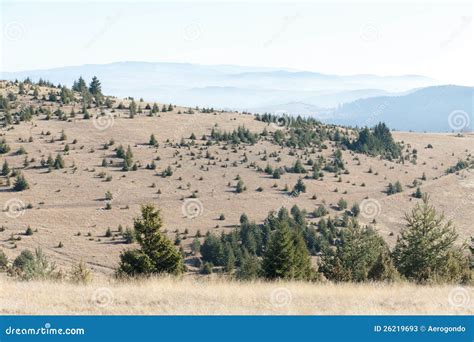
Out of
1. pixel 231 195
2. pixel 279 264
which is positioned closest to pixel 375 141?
pixel 231 195

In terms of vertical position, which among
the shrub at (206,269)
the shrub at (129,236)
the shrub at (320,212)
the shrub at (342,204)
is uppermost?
the shrub at (342,204)

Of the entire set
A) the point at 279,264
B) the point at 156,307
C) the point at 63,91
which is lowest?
the point at 279,264

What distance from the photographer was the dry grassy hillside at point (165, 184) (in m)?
69.6

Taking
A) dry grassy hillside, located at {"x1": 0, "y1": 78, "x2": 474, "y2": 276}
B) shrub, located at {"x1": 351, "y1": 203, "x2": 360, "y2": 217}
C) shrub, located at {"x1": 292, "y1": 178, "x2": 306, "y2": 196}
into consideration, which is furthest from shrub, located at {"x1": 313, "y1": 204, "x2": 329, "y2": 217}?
shrub, located at {"x1": 292, "y1": 178, "x2": 306, "y2": 196}

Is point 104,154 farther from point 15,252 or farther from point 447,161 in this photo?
point 447,161

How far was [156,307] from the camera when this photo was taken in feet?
46.4

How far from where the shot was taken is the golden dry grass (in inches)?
547

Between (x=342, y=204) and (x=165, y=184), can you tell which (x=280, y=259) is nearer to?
(x=342, y=204)

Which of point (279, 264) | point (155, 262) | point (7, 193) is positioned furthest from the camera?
point (7, 193)

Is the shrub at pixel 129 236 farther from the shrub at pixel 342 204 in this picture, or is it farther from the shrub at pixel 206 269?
the shrub at pixel 342 204

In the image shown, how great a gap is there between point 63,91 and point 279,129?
5234cm

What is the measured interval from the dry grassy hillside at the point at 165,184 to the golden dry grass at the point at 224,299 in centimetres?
4107

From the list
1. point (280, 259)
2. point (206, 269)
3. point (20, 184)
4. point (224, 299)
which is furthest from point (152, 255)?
point (20, 184)

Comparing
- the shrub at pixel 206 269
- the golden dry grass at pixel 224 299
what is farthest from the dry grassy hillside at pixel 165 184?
the golden dry grass at pixel 224 299
